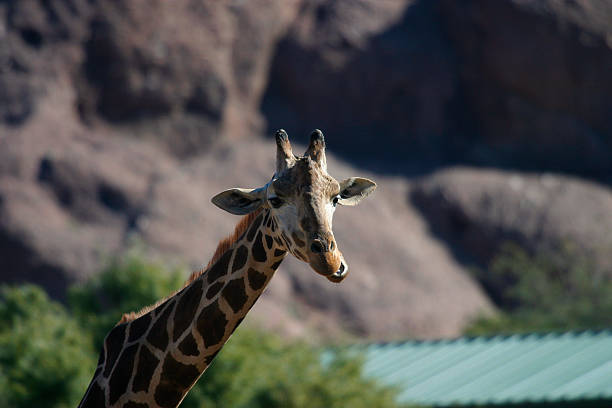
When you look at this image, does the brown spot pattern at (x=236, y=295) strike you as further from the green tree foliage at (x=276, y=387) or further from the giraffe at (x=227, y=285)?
the green tree foliage at (x=276, y=387)

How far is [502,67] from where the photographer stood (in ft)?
104

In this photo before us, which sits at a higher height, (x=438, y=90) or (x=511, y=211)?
(x=438, y=90)

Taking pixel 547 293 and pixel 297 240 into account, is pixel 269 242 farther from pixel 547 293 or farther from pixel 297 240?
pixel 547 293

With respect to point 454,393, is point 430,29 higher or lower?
higher

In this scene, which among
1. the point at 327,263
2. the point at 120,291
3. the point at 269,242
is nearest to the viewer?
the point at 327,263

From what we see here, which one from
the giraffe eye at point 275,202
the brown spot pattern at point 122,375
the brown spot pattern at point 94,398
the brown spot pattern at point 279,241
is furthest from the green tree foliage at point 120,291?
the giraffe eye at point 275,202

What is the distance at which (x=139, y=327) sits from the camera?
229 inches

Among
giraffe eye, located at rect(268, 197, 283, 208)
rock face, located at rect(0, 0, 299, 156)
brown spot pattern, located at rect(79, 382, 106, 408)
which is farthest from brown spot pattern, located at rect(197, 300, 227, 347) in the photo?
rock face, located at rect(0, 0, 299, 156)

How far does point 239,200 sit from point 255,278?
467 mm

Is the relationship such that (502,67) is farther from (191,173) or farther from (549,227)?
(191,173)

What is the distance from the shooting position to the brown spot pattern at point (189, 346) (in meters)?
5.39

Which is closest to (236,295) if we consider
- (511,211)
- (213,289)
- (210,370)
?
(213,289)

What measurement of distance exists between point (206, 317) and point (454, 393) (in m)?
8.17

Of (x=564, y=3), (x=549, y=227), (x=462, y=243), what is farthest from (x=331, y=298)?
(x=564, y=3)
